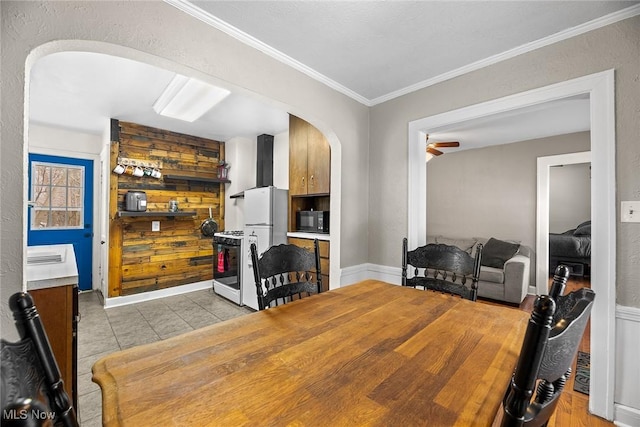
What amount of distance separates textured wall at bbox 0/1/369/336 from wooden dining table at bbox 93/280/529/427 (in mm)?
926

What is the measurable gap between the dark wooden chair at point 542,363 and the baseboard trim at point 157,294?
15.4ft

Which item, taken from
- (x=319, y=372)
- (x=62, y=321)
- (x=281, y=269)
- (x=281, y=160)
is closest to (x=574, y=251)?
(x=281, y=160)

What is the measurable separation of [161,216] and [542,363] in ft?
15.8

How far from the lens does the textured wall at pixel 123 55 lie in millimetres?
1146

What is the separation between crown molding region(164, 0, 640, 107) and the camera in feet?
5.47

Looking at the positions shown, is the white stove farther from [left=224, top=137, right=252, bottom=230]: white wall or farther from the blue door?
the blue door

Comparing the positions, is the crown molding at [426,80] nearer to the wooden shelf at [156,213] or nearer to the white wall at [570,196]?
the wooden shelf at [156,213]

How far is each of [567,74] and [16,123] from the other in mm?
3120

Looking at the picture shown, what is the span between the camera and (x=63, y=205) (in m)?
4.25

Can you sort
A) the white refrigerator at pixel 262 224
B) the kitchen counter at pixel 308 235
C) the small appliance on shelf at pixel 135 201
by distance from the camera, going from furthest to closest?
the small appliance on shelf at pixel 135 201, the white refrigerator at pixel 262 224, the kitchen counter at pixel 308 235

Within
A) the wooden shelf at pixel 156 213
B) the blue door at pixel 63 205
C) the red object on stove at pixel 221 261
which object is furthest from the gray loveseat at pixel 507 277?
the blue door at pixel 63 205

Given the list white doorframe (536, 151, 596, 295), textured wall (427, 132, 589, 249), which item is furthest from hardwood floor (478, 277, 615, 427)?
textured wall (427, 132, 589, 249)

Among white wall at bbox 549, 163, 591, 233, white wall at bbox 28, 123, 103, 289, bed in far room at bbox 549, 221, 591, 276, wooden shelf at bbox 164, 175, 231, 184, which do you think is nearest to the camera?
white wall at bbox 28, 123, 103, 289

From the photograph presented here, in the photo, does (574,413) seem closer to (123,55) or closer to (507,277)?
(507,277)
